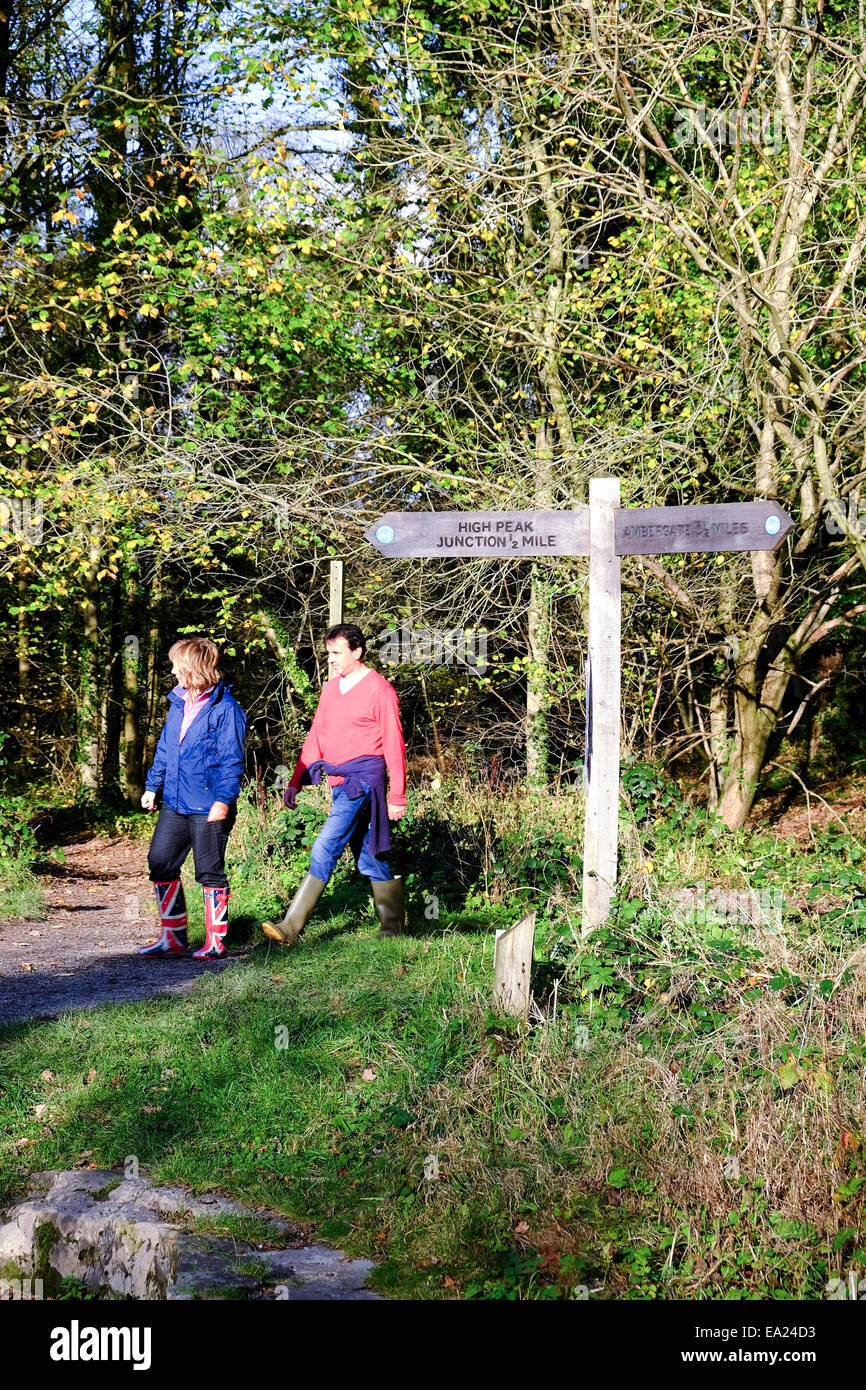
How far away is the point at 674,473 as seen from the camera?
362 inches

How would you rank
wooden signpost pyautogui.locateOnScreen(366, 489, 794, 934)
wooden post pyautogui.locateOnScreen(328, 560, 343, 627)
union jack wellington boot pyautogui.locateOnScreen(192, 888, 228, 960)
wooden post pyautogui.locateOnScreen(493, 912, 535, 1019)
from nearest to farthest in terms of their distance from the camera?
1. wooden post pyautogui.locateOnScreen(493, 912, 535, 1019)
2. wooden signpost pyautogui.locateOnScreen(366, 489, 794, 934)
3. union jack wellington boot pyautogui.locateOnScreen(192, 888, 228, 960)
4. wooden post pyautogui.locateOnScreen(328, 560, 343, 627)

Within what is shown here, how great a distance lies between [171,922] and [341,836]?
3.91 feet

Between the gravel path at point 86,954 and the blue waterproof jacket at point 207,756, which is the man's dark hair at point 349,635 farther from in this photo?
the gravel path at point 86,954

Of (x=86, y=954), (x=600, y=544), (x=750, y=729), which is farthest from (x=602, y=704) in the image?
(x=750, y=729)

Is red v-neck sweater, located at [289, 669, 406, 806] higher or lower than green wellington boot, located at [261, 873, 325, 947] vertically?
higher

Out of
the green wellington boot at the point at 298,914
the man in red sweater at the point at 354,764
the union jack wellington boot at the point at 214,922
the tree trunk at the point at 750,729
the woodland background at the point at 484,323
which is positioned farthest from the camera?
the tree trunk at the point at 750,729

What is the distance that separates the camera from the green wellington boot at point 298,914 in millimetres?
6445

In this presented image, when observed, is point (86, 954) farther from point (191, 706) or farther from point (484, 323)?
point (484, 323)

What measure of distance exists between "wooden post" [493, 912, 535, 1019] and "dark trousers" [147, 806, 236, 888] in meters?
2.36

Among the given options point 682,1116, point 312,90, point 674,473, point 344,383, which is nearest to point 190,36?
point 312,90

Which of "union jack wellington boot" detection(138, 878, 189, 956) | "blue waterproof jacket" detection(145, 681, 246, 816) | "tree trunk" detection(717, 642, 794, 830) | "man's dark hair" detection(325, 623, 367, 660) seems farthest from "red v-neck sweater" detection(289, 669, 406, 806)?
"tree trunk" detection(717, 642, 794, 830)

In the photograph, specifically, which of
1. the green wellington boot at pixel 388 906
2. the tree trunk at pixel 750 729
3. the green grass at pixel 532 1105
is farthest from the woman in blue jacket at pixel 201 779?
the tree trunk at pixel 750 729

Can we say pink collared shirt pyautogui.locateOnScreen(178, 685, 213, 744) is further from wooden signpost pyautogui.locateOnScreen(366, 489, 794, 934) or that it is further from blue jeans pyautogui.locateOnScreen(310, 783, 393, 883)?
wooden signpost pyautogui.locateOnScreen(366, 489, 794, 934)

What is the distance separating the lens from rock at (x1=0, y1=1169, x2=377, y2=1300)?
347 centimetres
